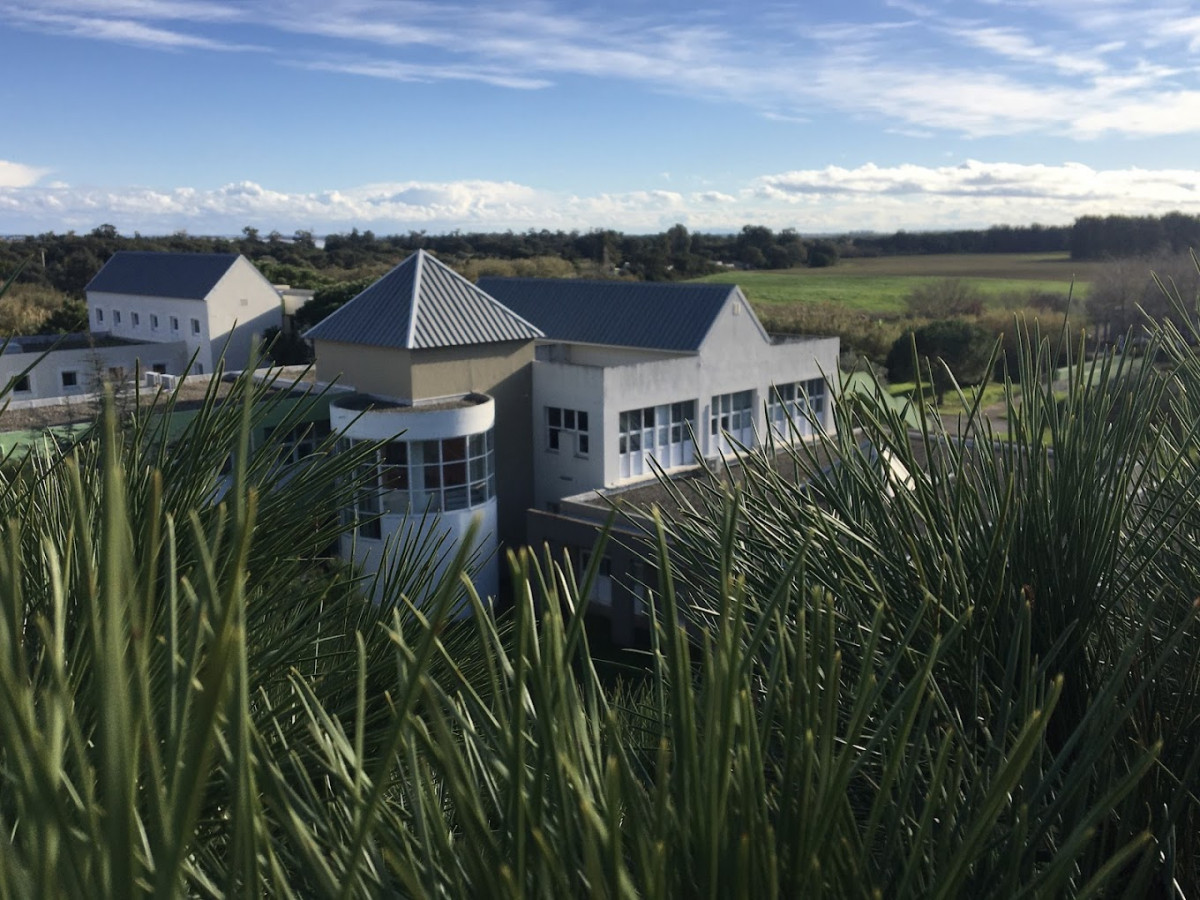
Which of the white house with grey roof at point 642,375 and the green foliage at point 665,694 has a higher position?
the green foliage at point 665,694

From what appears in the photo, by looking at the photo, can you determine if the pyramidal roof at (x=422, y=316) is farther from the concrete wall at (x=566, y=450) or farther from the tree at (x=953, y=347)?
the tree at (x=953, y=347)

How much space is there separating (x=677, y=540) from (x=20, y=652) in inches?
74.5

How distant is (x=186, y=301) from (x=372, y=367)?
16.4 metres

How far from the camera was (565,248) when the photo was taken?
7450 cm

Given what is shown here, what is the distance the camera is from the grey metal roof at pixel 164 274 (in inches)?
1390

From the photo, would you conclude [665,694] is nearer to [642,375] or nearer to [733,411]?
[642,375]

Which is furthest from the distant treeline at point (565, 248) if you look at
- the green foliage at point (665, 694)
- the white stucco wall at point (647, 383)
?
the green foliage at point (665, 694)

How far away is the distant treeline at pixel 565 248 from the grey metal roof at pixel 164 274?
7035 mm

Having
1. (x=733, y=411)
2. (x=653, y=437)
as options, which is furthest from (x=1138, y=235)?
(x=653, y=437)

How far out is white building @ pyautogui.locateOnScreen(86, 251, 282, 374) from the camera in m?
34.5

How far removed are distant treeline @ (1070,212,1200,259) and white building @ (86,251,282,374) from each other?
29.0m

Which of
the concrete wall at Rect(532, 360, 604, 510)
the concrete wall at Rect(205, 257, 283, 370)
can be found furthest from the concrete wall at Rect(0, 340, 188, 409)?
the concrete wall at Rect(532, 360, 604, 510)

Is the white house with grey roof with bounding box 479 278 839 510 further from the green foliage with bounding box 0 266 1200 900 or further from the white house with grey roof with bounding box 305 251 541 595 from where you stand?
the green foliage with bounding box 0 266 1200 900

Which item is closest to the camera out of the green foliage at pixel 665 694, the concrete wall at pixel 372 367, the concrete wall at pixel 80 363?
the green foliage at pixel 665 694
